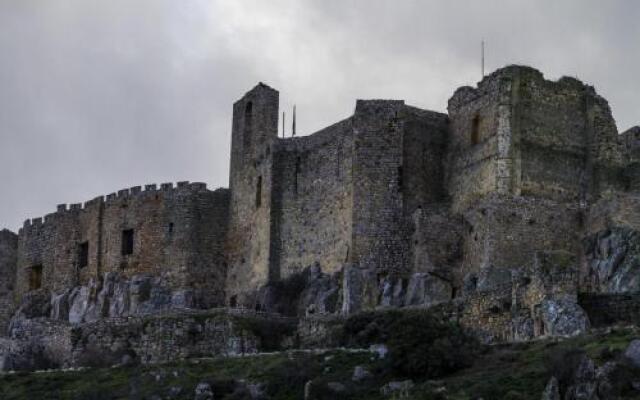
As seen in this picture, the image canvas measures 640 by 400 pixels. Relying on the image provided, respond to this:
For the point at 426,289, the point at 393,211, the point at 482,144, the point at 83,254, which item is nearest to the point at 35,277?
the point at 83,254

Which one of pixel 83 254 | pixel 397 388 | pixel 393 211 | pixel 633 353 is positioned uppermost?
pixel 393 211

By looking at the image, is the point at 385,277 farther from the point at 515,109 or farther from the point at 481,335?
the point at 481,335

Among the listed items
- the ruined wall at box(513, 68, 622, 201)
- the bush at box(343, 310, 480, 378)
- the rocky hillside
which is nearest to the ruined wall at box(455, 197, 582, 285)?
the ruined wall at box(513, 68, 622, 201)

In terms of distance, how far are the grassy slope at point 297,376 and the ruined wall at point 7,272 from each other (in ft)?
74.8

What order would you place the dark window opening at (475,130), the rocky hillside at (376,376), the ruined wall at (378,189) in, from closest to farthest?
1. the rocky hillside at (376,376)
2. the ruined wall at (378,189)
3. the dark window opening at (475,130)

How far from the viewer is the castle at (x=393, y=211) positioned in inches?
2272

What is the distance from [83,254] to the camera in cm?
7375

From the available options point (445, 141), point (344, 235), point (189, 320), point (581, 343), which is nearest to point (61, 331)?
point (189, 320)

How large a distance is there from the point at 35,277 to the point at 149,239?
8388 millimetres

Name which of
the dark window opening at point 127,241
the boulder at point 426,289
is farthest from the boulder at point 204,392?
the dark window opening at point 127,241

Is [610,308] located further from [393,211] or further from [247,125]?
[247,125]

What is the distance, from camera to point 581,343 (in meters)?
39.4

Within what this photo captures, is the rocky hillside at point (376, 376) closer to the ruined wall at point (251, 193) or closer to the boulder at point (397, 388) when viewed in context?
the boulder at point (397, 388)

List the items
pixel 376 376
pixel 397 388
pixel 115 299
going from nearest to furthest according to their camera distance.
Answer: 1. pixel 397 388
2. pixel 376 376
3. pixel 115 299
